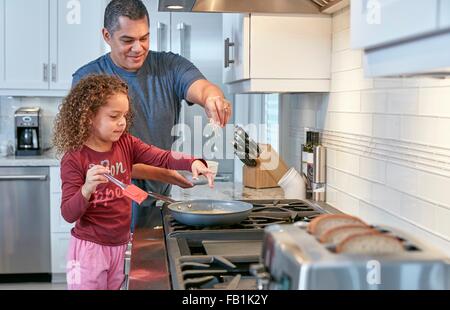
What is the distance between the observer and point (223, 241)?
1.47 meters

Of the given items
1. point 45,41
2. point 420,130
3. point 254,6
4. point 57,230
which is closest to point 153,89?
point 254,6

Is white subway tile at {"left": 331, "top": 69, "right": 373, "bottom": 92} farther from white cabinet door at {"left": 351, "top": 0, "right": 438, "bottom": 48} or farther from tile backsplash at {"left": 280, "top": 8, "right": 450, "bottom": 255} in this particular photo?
white cabinet door at {"left": 351, "top": 0, "right": 438, "bottom": 48}

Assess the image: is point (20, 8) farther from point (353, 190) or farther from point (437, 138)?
point (437, 138)

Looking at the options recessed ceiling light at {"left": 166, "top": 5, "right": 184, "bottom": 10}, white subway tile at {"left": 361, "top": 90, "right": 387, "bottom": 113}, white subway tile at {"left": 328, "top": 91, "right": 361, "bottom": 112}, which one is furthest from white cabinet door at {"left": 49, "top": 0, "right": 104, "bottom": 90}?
white subway tile at {"left": 361, "top": 90, "right": 387, "bottom": 113}

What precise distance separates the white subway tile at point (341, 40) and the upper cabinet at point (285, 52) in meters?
0.05

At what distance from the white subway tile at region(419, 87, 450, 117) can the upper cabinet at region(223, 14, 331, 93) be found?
79cm

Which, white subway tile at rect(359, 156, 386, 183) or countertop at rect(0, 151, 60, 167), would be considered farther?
countertop at rect(0, 151, 60, 167)

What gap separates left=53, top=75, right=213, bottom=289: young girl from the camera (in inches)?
71.0

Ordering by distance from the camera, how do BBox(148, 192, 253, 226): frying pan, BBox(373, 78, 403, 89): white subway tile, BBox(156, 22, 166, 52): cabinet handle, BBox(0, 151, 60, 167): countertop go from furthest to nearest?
BBox(156, 22, 166, 52): cabinet handle < BBox(0, 151, 60, 167): countertop < BBox(373, 78, 403, 89): white subway tile < BBox(148, 192, 253, 226): frying pan

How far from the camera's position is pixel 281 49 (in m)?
2.24

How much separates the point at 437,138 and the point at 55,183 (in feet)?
9.00

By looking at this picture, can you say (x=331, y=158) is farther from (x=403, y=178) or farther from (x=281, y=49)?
(x=403, y=178)

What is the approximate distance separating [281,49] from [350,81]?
314 millimetres
